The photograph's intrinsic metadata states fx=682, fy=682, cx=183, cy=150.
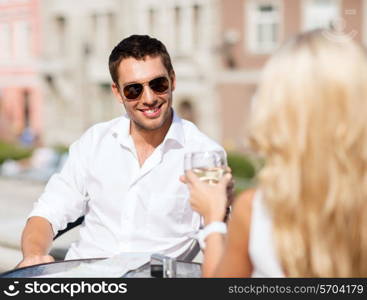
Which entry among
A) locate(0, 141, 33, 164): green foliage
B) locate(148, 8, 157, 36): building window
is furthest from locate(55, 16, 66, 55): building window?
locate(0, 141, 33, 164): green foliage

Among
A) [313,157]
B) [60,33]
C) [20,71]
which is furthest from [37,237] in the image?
[20,71]

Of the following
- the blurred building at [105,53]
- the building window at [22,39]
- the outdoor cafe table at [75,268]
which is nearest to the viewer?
the outdoor cafe table at [75,268]

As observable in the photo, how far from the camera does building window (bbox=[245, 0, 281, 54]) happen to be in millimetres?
18109

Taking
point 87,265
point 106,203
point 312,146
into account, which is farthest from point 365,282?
point 106,203

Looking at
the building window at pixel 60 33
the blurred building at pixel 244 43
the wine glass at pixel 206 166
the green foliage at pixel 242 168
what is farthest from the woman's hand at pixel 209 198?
the building window at pixel 60 33

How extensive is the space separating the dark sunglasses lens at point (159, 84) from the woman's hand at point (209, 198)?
→ 0.65 metres

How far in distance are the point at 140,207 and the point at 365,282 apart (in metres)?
1.03

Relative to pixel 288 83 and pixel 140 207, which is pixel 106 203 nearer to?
pixel 140 207

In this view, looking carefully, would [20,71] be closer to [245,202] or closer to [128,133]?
[128,133]

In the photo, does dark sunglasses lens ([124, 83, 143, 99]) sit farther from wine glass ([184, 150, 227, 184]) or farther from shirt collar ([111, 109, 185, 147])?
wine glass ([184, 150, 227, 184])

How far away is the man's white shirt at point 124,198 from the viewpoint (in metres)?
2.52

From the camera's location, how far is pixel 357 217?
1.54 meters

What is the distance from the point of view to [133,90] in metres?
2.45

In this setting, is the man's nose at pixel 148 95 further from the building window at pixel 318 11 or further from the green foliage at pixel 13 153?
the building window at pixel 318 11
